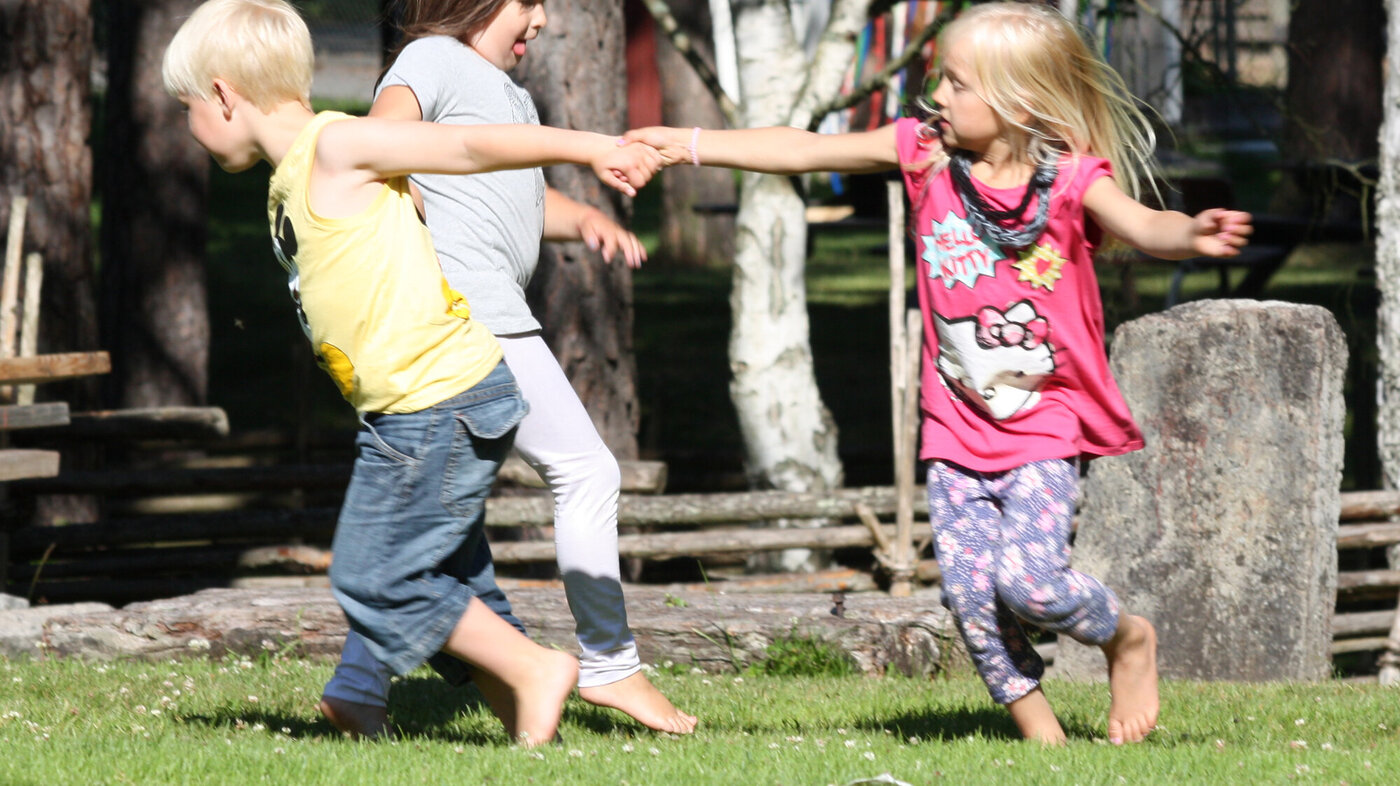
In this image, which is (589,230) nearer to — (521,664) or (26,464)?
(521,664)

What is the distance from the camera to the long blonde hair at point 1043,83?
11.1 ft

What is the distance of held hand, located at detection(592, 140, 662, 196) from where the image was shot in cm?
→ 305

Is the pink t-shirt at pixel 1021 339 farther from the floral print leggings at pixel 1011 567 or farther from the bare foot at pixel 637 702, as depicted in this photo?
the bare foot at pixel 637 702

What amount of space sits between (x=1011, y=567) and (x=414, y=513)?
132cm

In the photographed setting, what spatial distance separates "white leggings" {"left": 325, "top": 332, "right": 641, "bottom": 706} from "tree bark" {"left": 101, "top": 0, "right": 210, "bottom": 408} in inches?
263

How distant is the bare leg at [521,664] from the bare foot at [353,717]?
37 centimetres

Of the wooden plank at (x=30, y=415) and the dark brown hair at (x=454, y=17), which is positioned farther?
the wooden plank at (x=30, y=415)

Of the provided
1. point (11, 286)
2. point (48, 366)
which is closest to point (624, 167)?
point (48, 366)

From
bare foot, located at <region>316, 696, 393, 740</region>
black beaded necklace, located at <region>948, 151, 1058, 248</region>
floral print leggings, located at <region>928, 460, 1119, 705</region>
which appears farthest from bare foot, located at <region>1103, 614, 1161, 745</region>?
bare foot, located at <region>316, 696, 393, 740</region>

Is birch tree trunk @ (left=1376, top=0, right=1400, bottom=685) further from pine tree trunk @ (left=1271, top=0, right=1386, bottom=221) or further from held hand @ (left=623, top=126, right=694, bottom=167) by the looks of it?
pine tree trunk @ (left=1271, top=0, right=1386, bottom=221)

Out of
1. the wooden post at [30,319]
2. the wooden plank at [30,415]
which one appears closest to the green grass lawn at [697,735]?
the wooden plank at [30,415]

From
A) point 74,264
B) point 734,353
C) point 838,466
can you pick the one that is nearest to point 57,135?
point 74,264

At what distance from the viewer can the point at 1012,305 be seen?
11.2 ft

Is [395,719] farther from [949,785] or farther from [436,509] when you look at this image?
[949,785]
